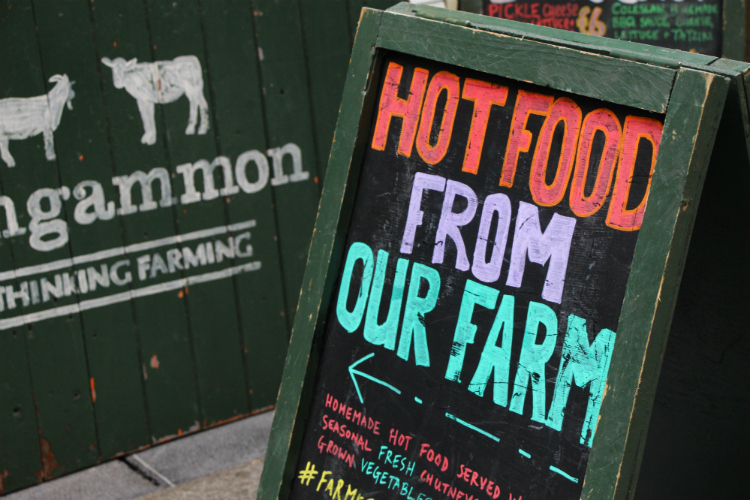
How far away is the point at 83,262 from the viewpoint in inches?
116

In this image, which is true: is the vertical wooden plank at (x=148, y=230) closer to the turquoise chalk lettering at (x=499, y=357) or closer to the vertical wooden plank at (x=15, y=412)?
the vertical wooden plank at (x=15, y=412)

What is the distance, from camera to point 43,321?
2.90m

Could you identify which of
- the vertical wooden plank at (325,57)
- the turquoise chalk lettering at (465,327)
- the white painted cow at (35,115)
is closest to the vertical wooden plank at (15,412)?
A: the white painted cow at (35,115)

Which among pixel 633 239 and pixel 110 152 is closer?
pixel 633 239

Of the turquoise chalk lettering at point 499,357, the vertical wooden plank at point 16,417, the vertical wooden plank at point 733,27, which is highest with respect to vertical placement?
the vertical wooden plank at point 733,27

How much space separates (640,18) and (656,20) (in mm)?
78

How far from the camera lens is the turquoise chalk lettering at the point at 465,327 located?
159 centimetres

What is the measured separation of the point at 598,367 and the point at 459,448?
35 cm

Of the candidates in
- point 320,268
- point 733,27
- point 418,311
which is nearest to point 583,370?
point 418,311

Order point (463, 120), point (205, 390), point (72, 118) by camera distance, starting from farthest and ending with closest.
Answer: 1. point (205, 390)
2. point (72, 118)
3. point (463, 120)

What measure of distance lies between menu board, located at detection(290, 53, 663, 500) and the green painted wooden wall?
1474 millimetres

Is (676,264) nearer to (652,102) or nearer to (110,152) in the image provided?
(652,102)

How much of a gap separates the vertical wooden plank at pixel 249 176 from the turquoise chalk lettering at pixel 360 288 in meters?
1.53

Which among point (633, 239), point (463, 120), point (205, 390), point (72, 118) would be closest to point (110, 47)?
point (72, 118)
